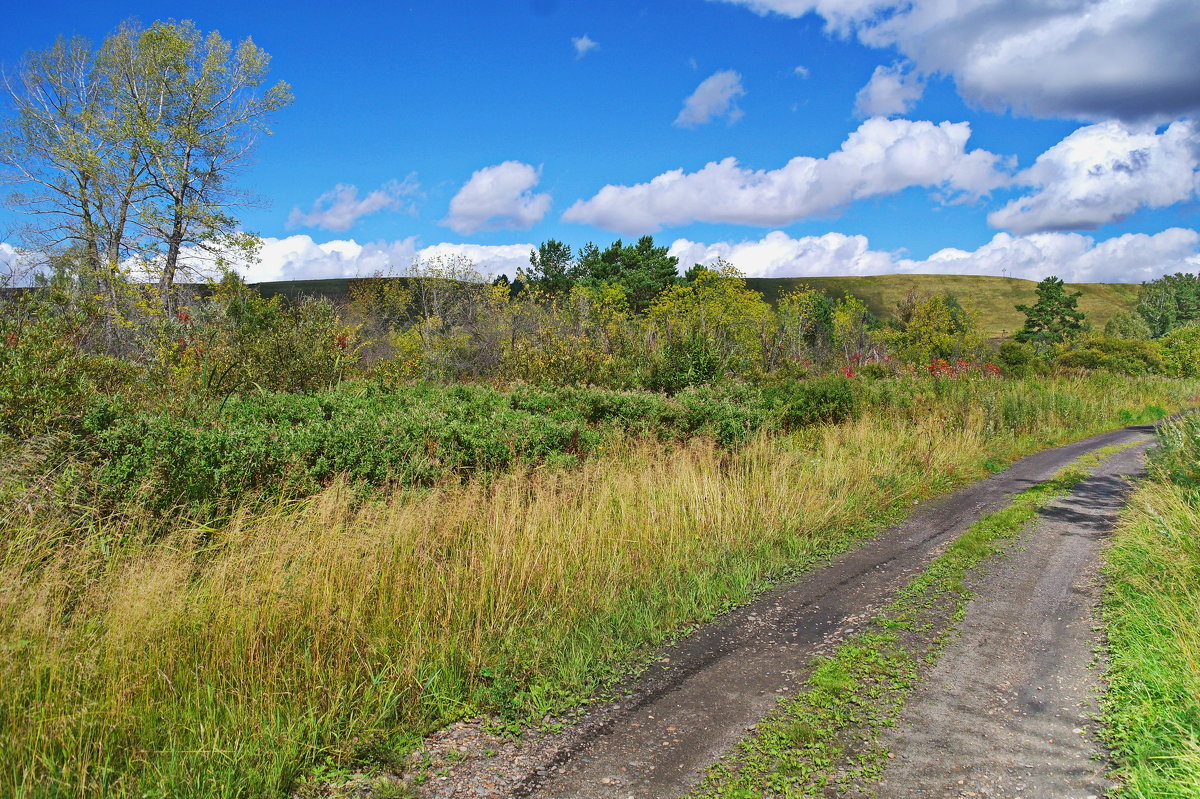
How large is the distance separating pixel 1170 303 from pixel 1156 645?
324ft

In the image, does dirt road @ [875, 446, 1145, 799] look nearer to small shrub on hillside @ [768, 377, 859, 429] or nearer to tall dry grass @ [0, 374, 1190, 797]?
tall dry grass @ [0, 374, 1190, 797]

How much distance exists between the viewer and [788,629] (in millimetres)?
4703

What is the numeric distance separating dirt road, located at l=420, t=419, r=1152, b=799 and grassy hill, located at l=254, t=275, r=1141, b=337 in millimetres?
116639

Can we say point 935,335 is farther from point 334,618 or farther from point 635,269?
point 334,618

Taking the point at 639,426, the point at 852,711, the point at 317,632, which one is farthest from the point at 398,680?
the point at 639,426

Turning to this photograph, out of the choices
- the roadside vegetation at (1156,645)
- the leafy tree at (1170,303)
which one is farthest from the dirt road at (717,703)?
the leafy tree at (1170,303)

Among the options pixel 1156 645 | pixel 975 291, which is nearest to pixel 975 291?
pixel 975 291

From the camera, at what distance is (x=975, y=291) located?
133750mm

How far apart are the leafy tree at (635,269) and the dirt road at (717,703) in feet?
168

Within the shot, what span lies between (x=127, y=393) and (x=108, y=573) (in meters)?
5.11

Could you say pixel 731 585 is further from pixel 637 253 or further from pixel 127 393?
pixel 637 253

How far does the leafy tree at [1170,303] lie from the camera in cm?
7750

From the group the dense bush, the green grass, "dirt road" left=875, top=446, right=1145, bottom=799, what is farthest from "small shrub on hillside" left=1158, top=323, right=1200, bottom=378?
the green grass

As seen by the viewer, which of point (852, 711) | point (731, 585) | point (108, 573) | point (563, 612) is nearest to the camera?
point (852, 711)
